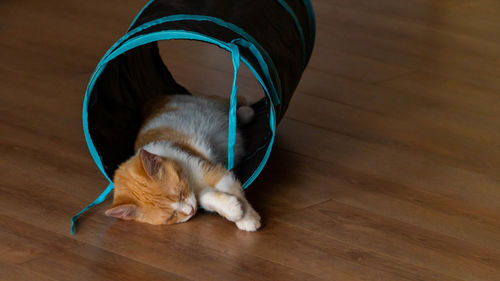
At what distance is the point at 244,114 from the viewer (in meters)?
2.40

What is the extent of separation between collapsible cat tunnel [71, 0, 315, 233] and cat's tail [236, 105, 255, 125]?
0.12 ft

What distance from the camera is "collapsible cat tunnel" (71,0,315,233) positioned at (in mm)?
1862

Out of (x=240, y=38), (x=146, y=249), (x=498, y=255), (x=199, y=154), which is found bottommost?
(x=498, y=255)

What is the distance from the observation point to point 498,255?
1.91 metres

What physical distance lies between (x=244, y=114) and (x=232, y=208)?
63cm

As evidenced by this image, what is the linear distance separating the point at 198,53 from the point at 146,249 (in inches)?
59.4

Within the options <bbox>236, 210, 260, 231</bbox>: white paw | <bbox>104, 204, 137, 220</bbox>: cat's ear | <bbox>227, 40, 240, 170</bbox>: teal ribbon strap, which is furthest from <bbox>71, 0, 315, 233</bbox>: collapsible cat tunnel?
<bbox>104, 204, 137, 220</bbox>: cat's ear

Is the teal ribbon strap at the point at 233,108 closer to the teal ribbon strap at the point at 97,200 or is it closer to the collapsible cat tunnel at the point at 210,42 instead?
the collapsible cat tunnel at the point at 210,42

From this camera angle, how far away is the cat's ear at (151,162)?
1.78m

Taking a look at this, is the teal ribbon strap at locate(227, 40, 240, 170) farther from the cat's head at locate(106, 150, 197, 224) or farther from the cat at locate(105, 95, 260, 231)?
the cat's head at locate(106, 150, 197, 224)

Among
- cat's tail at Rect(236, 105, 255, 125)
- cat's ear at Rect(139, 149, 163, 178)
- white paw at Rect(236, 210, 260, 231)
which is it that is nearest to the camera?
cat's ear at Rect(139, 149, 163, 178)

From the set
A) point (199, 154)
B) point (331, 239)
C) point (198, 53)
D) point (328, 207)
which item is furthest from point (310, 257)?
point (198, 53)

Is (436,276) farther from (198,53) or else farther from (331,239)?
(198,53)

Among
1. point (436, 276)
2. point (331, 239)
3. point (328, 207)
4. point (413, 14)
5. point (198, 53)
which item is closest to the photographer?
→ point (436, 276)
